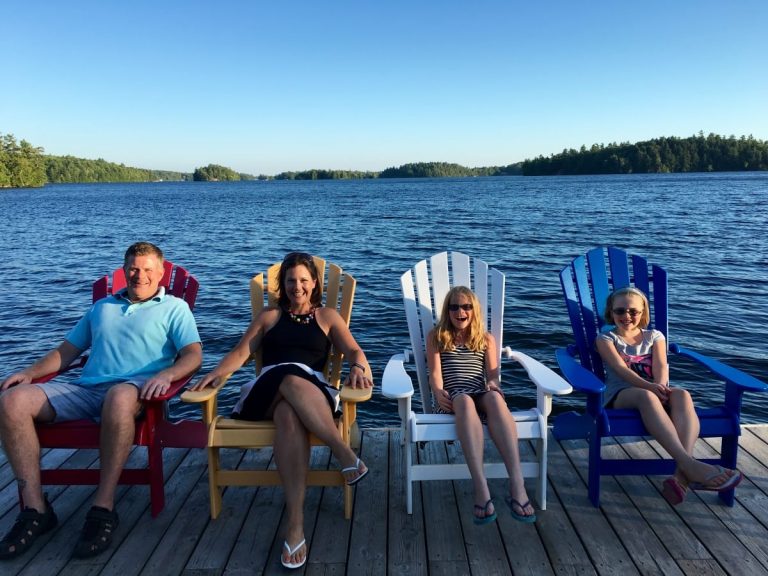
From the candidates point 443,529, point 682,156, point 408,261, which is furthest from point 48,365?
point 682,156

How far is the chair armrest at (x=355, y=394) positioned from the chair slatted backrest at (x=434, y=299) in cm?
78

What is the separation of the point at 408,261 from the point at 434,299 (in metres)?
11.0

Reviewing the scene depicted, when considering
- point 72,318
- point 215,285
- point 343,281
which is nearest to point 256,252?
point 215,285

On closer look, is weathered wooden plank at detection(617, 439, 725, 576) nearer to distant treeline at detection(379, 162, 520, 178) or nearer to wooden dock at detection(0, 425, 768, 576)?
wooden dock at detection(0, 425, 768, 576)

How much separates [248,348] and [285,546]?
1.03 metres

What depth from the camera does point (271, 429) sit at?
2.37 m

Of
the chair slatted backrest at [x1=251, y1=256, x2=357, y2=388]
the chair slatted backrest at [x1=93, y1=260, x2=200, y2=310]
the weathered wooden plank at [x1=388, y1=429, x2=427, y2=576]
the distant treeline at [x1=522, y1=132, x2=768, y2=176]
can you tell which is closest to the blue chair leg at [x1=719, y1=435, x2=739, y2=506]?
the weathered wooden plank at [x1=388, y1=429, x2=427, y2=576]

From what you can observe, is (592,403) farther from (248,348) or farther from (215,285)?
(215,285)

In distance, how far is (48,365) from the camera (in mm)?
2691

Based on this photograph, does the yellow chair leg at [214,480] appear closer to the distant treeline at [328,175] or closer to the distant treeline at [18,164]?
the distant treeline at [18,164]

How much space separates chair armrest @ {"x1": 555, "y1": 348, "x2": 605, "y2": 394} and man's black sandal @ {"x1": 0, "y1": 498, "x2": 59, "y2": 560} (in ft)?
7.66

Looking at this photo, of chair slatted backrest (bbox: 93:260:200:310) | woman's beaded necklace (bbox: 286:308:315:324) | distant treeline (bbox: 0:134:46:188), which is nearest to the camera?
woman's beaded necklace (bbox: 286:308:315:324)

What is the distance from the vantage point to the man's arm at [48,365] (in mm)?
2551

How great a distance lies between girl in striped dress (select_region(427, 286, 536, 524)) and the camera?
2.38 m
